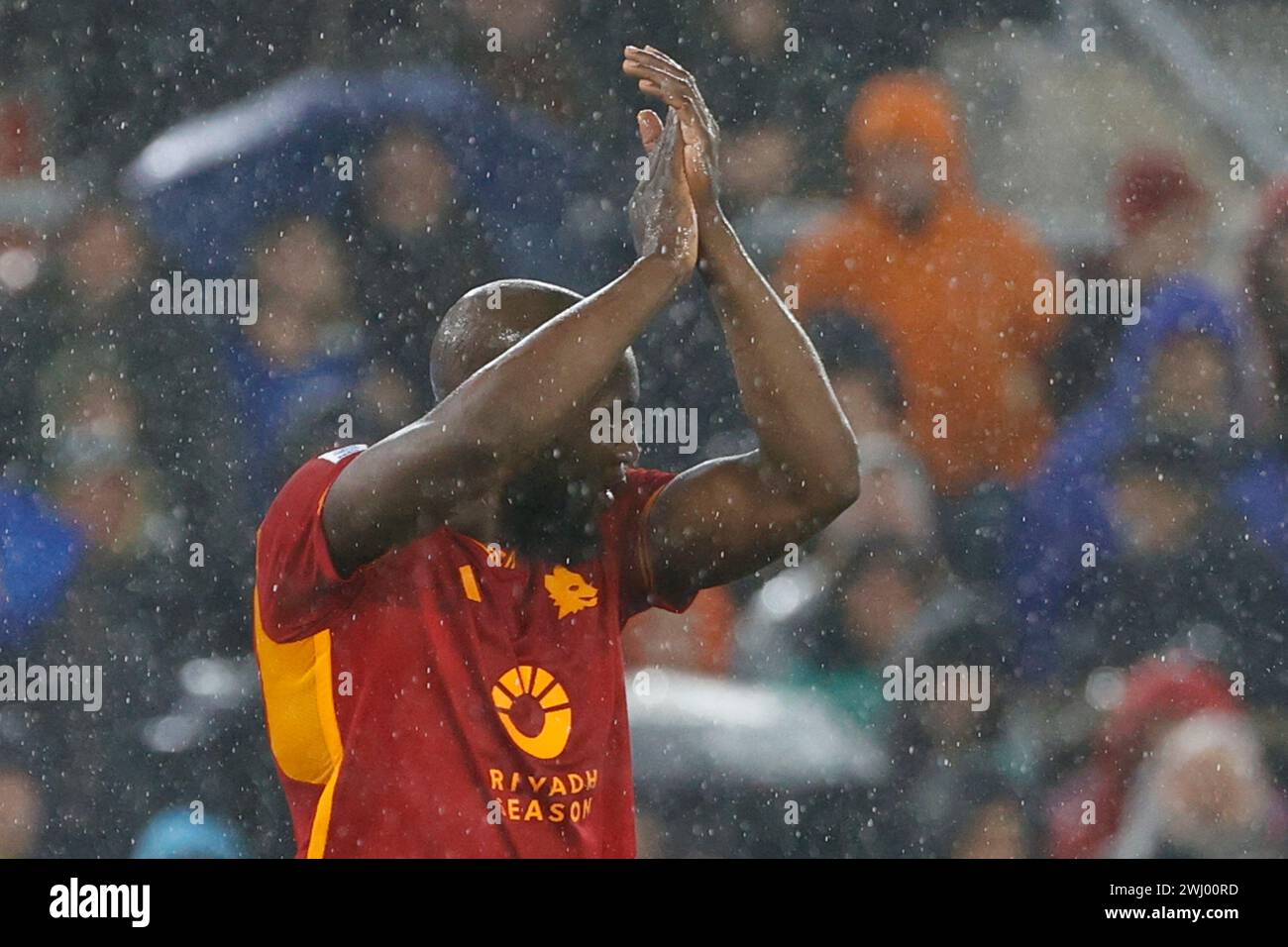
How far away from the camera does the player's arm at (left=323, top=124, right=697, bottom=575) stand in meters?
1.42

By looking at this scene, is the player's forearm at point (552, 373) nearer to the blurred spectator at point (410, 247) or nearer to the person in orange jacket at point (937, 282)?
the blurred spectator at point (410, 247)

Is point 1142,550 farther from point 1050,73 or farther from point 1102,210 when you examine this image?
point 1050,73

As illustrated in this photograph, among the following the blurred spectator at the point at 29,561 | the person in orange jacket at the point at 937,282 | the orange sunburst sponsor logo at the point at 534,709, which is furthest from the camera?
the person in orange jacket at the point at 937,282

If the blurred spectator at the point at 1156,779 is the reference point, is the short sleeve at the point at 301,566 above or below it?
above

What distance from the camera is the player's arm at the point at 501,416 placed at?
4.65ft

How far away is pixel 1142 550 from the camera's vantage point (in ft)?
9.89

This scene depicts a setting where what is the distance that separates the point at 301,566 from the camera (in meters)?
1.51

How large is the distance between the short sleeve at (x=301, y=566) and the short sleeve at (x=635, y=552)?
278 millimetres

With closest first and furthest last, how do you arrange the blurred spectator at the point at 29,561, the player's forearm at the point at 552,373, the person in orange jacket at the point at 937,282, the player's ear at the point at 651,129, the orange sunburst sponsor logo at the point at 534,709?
the player's forearm at the point at 552,373 < the orange sunburst sponsor logo at the point at 534,709 < the player's ear at the point at 651,129 < the blurred spectator at the point at 29,561 < the person in orange jacket at the point at 937,282

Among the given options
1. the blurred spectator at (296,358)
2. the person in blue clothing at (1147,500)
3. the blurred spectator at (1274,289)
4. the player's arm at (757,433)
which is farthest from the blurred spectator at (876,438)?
the player's arm at (757,433)

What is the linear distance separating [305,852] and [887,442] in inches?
69.2

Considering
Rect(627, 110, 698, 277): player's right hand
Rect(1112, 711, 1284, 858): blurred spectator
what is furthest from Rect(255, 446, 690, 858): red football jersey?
Rect(1112, 711, 1284, 858): blurred spectator

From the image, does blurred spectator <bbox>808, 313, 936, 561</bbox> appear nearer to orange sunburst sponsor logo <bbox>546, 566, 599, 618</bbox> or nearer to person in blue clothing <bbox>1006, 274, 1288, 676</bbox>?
person in blue clothing <bbox>1006, 274, 1288, 676</bbox>

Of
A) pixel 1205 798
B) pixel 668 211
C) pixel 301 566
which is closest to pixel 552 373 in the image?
pixel 668 211
